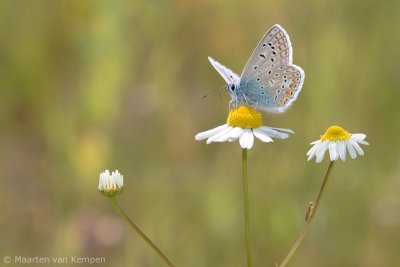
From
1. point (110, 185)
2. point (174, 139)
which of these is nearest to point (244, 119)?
point (110, 185)

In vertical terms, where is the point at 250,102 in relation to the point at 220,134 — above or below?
above

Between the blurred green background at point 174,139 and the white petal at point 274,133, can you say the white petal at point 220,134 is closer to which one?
the white petal at point 274,133

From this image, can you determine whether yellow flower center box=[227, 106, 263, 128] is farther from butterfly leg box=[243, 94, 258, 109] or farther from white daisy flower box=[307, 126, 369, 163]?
white daisy flower box=[307, 126, 369, 163]

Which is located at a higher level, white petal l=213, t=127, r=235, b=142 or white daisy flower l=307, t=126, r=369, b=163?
white petal l=213, t=127, r=235, b=142

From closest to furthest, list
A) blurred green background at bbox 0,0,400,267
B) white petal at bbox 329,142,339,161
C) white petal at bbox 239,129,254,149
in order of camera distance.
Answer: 1. white petal at bbox 239,129,254,149
2. white petal at bbox 329,142,339,161
3. blurred green background at bbox 0,0,400,267

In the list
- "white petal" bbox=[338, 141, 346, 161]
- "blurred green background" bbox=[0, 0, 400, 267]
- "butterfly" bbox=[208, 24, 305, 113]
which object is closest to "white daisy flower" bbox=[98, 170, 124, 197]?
"butterfly" bbox=[208, 24, 305, 113]

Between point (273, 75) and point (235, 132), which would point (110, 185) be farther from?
point (273, 75)

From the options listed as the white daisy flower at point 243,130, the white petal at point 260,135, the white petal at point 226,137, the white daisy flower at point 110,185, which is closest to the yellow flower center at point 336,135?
the white daisy flower at point 243,130
